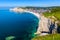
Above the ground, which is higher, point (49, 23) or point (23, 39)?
point (49, 23)

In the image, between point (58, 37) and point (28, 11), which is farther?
point (28, 11)

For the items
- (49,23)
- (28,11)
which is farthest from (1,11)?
(49,23)

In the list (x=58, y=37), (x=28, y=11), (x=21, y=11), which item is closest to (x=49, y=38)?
(x=58, y=37)

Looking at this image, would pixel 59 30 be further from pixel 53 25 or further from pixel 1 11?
pixel 1 11

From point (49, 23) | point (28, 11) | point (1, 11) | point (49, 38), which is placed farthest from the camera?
point (1, 11)

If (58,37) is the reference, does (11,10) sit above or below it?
above

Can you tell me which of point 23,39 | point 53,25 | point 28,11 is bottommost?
point 23,39

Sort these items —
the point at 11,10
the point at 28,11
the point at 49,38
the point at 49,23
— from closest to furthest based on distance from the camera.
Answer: the point at 49,38, the point at 49,23, the point at 28,11, the point at 11,10

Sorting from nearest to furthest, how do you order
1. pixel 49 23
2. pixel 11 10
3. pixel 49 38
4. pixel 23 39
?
pixel 49 38 → pixel 23 39 → pixel 49 23 → pixel 11 10

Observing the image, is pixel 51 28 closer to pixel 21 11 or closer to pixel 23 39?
pixel 23 39
